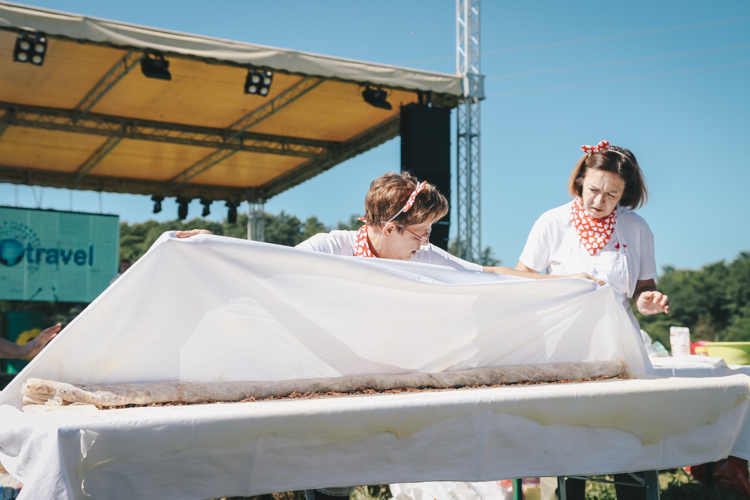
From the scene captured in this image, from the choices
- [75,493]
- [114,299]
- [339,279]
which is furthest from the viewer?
[339,279]

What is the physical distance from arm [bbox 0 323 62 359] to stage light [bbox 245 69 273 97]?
490 centimetres

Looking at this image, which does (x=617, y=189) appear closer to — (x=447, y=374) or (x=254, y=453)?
(x=447, y=374)

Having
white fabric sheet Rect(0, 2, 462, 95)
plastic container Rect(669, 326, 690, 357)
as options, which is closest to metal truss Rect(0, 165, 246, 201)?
white fabric sheet Rect(0, 2, 462, 95)

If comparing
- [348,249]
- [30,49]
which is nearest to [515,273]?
[348,249]

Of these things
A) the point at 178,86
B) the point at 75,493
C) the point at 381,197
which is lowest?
the point at 75,493

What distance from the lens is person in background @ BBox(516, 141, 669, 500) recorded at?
1961mm

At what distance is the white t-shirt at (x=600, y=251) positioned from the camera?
197 centimetres

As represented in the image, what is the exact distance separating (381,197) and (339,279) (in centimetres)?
46

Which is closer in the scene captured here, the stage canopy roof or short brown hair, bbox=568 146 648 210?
short brown hair, bbox=568 146 648 210

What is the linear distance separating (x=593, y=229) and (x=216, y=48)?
4849mm

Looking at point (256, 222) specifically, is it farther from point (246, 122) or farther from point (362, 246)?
point (362, 246)

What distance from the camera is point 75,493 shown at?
0.83 meters

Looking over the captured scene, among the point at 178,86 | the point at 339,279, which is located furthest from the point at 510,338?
the point at 178,86

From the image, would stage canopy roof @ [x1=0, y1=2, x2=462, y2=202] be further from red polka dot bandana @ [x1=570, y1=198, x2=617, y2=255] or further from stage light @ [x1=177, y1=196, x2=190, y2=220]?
red polka dot bandana @ [x1=570, y1=198, x2=617, y2=255]
